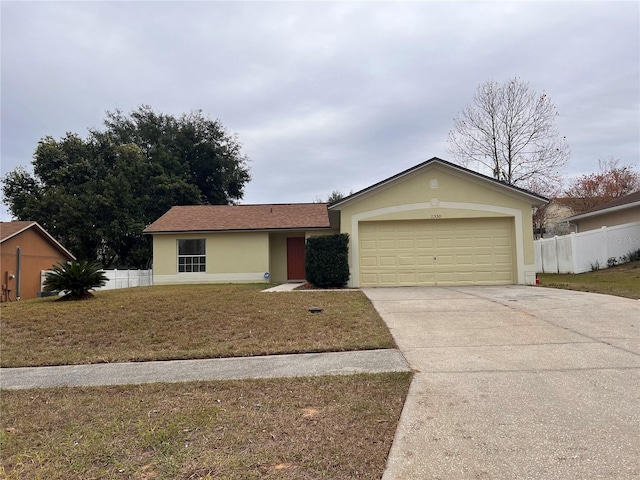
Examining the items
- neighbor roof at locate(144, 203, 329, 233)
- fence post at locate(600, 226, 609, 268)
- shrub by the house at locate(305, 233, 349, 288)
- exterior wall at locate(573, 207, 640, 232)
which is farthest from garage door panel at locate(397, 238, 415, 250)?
exterior wall at locate(573, 207, 640, 232)

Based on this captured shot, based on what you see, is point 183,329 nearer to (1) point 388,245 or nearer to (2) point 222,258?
(1) point 388,245

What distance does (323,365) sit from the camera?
5.51 meters

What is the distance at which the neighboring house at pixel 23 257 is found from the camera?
17.8 metres

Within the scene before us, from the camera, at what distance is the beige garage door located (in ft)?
46.6

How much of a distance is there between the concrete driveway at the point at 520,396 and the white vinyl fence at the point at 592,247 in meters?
10.8

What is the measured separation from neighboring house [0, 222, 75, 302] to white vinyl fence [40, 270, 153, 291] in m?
0.59

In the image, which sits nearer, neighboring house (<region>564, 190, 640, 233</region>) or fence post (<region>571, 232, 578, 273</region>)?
fence post (<region>571, 232, 578, 273</region>)

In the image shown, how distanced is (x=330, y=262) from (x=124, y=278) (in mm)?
12461

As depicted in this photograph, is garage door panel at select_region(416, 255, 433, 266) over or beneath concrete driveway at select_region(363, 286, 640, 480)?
over

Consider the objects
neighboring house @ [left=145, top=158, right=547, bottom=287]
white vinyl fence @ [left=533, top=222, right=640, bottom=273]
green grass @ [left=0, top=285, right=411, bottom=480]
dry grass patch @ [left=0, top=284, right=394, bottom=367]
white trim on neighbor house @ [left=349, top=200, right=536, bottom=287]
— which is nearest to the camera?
green grass @ [left=0, top=285, right=411, bottom=480]

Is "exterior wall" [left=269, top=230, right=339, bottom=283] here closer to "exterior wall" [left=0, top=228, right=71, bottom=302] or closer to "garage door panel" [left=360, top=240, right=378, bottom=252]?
"garage door panel" [left=360, top=240, right=378, bottom=252]

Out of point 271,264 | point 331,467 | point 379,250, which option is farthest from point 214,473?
point 271,264

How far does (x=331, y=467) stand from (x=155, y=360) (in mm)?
4222

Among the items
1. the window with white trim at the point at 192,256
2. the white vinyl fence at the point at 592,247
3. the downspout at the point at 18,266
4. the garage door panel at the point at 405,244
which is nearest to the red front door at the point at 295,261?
the window with white trim at the point at 192,256
